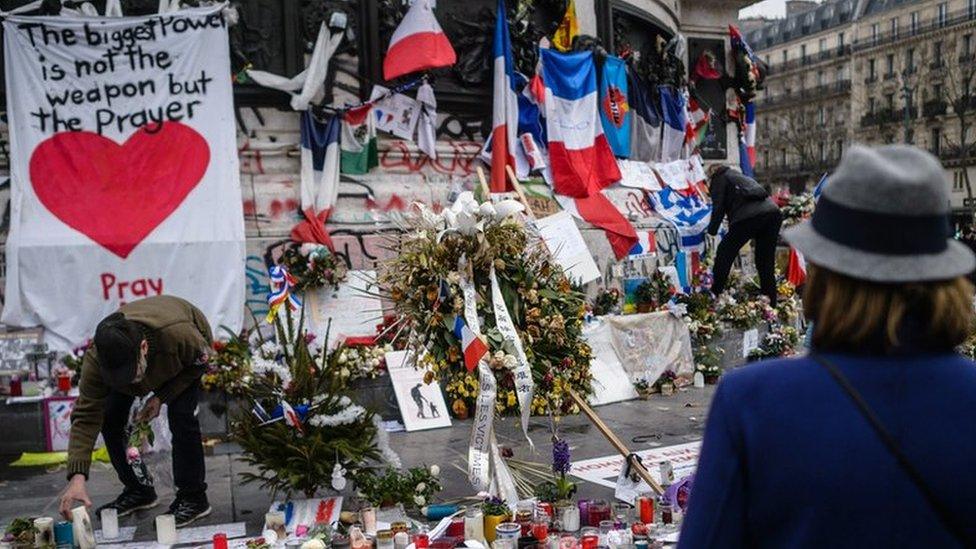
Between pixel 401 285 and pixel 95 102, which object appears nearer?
pixel 401 285

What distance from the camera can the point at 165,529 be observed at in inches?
237

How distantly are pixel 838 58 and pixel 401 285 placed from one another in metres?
72.0

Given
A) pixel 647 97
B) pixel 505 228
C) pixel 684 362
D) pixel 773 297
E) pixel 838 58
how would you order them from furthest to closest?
pixel 838 58
pixel 647 97
pixel 773 297
pixel 684 362
pixel 505 228

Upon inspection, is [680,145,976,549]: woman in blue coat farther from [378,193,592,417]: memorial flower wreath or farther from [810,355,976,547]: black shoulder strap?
[378,193,592,417]: memorial flower wreath

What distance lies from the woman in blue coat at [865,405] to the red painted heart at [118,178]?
28.9 ft

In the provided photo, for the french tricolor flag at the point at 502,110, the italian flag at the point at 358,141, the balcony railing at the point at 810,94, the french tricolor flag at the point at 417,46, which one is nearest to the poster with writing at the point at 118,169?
the italian flag at the point at 358,141

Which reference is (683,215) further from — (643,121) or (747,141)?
(747,141)

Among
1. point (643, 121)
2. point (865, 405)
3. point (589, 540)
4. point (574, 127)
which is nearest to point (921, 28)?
point (643, 121)

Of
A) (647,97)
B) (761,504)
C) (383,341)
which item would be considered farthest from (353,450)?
(647,97)

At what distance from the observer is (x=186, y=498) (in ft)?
21.4

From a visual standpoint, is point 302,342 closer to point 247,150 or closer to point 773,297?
point 247,150

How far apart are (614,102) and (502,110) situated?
101 inches

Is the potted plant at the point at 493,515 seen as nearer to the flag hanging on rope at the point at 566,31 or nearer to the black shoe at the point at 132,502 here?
the black shoe at the point at 132,502

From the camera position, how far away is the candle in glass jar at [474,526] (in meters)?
5.63
